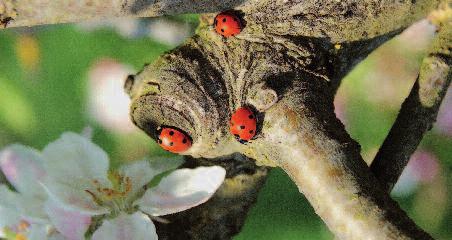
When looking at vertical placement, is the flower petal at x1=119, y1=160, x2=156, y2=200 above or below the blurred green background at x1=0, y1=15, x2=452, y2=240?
below

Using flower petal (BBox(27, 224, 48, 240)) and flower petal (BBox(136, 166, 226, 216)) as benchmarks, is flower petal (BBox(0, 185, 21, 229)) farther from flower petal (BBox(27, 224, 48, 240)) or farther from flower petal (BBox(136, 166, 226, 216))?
flower petal (BBox(136, 166, 226, 216))

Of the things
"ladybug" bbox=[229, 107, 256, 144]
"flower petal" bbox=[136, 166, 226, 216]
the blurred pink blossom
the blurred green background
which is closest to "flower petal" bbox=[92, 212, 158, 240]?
"flower petal" bbox=[136, 166, 226, 216]

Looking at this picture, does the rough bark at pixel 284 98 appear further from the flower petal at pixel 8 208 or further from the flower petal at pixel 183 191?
the flower petal at pixel 8 208

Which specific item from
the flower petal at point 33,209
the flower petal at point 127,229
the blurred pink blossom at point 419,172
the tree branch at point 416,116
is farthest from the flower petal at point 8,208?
the blurred pink blossom at point 419,172

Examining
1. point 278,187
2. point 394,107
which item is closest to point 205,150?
point 278,187

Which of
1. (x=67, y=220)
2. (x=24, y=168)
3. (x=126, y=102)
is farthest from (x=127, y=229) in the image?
(x=126, y=102)

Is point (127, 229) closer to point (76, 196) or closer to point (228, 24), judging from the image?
point (76, 196)
